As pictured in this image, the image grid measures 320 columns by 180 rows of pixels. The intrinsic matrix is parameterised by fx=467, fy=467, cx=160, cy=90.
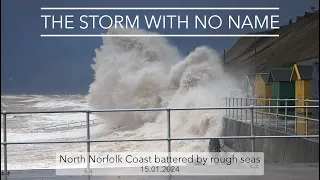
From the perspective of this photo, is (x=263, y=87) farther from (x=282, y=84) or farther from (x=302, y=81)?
(x=302, y=81)

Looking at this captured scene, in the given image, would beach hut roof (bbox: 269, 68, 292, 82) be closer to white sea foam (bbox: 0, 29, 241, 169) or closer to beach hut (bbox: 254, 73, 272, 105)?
beach hut (bbox: 254, 73, 272, 105)

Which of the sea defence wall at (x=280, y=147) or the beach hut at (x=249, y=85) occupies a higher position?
the beach hut at (x=249, y=85)

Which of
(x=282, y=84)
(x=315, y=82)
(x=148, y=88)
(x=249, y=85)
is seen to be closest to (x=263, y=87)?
(x=282, y=84)

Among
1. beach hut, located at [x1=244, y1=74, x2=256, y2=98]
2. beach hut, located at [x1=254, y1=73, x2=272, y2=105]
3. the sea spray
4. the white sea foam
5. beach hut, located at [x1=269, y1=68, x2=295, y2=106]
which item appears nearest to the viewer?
beach hut, located at [x1=269, y1=68, x2=295, y2=106]

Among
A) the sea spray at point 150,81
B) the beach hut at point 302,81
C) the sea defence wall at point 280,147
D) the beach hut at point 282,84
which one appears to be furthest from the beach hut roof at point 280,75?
the sea spray at point 150,81

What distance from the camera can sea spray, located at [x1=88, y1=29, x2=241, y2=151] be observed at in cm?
2484

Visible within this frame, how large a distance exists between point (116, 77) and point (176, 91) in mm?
4082

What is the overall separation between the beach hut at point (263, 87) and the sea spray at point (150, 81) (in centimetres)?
355

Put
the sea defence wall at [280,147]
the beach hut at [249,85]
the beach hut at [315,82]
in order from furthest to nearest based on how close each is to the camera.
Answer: the beach hut at [249,85], the beach hut at [315,82], the sea defence wall at [280,147]

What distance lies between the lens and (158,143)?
1631cm

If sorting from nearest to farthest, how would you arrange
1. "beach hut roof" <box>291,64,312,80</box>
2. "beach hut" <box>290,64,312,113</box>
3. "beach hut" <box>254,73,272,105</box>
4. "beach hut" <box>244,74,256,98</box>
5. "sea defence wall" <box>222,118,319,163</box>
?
1. "sea defence wall" <box>222,118,319,163</box>
2. "beach hut" <box>290,64,312,113</box>
3. "beach hut roof" <box>291,64,312,80</box>
4. "beach hut" <box>254,73,272,105</box>
5. "beach hut" <box>244,74,256,98</box>

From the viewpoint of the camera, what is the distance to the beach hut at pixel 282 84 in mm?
18766

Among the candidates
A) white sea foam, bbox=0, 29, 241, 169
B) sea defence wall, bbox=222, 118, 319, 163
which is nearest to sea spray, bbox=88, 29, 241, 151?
white sea foam, bbox=0, 29, 241, 169

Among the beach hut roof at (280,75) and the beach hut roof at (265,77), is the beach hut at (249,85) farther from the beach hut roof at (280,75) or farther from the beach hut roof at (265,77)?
the beach hut roof at (280,75)
